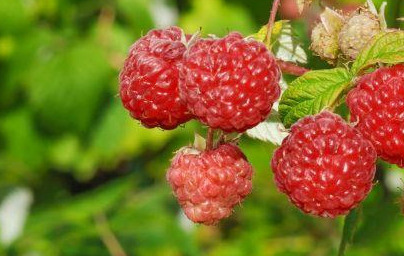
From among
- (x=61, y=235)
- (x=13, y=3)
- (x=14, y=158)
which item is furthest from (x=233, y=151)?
(x=14, y=158)

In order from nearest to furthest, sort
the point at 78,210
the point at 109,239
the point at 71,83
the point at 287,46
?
1. the point at 287,46
2. the point at 109,239
3. the point at 78,210
4. the point at 71,83

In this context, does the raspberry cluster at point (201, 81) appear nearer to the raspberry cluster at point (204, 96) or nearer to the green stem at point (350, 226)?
the raspberry cluster at point (204, 96)

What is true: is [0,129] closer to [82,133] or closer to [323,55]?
[82,133]

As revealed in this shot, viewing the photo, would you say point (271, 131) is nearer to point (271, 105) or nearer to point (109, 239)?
point (271, 105)

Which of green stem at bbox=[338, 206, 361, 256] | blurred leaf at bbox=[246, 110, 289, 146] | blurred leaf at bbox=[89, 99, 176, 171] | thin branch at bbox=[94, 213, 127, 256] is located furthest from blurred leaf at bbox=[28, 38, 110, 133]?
green stem at bbox=[338, 206, 361, 256]

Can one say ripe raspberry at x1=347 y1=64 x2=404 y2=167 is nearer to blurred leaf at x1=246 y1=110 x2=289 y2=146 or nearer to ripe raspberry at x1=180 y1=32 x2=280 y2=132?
ripe raspberry at x1=180 y1=32 x2=280 y2=132

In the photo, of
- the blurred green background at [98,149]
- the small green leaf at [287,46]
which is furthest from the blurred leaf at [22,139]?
the small green leaf at [287,46]

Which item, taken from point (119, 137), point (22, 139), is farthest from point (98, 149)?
point (22, 139)

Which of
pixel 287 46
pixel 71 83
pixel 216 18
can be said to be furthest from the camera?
pixel 216 18
